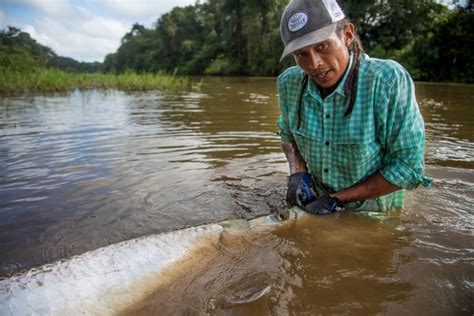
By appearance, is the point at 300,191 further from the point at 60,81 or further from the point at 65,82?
the point at 65,82

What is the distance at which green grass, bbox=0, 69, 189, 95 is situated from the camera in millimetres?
10602

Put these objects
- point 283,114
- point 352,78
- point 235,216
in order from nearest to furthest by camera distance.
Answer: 1. point 352,78
2. point 283,114
3. point 235,216

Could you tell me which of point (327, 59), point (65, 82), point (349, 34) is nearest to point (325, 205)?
point (327, 59)

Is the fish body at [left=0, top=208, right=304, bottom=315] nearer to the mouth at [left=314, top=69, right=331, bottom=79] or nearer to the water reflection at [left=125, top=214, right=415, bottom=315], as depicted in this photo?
the water reflection at [left=125, top=214, right=415, bottom=315]

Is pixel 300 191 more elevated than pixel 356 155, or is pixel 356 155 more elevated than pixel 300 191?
pixel 356 155

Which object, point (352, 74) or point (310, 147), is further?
point (310, 147)

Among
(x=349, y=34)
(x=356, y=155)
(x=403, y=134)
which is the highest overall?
(x=349, y=34)

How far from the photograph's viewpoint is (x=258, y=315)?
1.32 meters

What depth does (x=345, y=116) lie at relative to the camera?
6.03 ft

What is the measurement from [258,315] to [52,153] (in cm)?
346

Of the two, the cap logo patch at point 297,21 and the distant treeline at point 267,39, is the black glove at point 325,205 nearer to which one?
the cap logo patch at point 297,21

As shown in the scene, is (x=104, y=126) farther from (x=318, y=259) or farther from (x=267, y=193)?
(x=318, y=259)

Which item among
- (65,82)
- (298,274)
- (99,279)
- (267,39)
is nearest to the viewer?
(99,279)

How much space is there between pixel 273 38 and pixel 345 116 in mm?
30515
